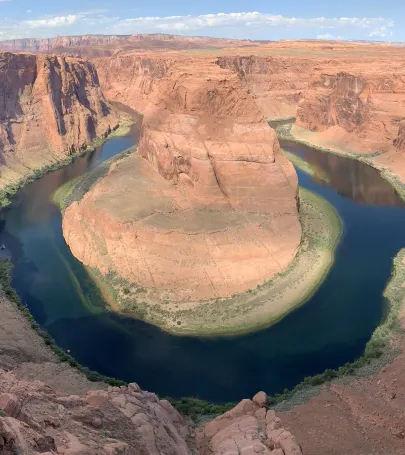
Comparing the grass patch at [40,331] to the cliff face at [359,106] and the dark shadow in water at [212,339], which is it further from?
the cliff face at [359,106]

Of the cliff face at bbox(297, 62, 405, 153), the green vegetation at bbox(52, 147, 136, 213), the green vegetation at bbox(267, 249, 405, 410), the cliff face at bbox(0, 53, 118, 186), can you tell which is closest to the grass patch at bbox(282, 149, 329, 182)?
the cliff face at bbox(297, 62, 405, 153)

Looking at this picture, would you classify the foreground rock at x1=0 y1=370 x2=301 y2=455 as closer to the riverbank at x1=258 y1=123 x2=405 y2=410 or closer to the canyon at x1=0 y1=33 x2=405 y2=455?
the canyon at x1=0 y1=33 x2=405 y2=455

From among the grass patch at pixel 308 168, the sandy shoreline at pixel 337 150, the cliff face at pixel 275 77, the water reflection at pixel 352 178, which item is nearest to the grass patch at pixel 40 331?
the grass patch at pixel 308 168

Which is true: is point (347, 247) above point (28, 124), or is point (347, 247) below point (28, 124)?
below

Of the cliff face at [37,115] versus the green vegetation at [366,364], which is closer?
the green vegetation at [366,364]

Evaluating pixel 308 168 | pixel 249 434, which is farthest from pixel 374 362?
pixel 308 168

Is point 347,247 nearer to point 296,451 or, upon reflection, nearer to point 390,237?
point 390,237

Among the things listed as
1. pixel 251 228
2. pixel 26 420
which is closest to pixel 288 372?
pixel 251 228
